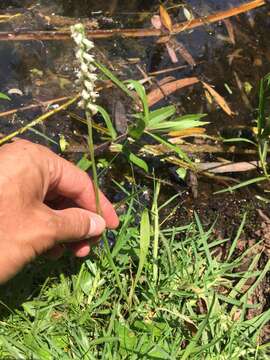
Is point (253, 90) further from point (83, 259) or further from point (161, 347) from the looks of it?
point (161, 347)

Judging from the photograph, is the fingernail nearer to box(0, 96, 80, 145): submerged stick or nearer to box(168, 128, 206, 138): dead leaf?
box(0, 96, 80, 145): submerged stick

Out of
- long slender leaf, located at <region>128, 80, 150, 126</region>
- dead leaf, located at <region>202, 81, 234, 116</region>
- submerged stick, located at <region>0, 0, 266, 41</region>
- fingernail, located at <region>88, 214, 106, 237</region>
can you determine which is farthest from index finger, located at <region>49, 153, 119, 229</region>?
submerged stick, located at <region>0, 0, 266, 41</region>

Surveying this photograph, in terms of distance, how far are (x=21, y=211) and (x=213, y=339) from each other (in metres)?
0.86

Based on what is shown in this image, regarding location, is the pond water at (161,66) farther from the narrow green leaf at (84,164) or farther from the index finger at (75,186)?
the index finger at (75,186)

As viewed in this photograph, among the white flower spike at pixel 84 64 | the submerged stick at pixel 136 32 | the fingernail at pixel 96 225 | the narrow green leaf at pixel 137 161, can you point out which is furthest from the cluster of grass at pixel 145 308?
the submerged stick at pixel 136 32

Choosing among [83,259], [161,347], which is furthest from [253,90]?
[161,347]

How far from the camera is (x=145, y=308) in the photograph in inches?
90.0

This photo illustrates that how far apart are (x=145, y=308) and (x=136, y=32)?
1.78 metres

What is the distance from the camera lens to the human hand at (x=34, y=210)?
189cm

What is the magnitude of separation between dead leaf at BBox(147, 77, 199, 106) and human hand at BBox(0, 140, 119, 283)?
100cm

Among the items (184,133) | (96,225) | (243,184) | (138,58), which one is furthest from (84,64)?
(138,58)

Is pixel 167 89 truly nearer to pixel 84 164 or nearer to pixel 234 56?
pixel 234 56

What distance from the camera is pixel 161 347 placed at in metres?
2.13

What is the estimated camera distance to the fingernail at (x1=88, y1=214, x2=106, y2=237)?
2127 millimetres
